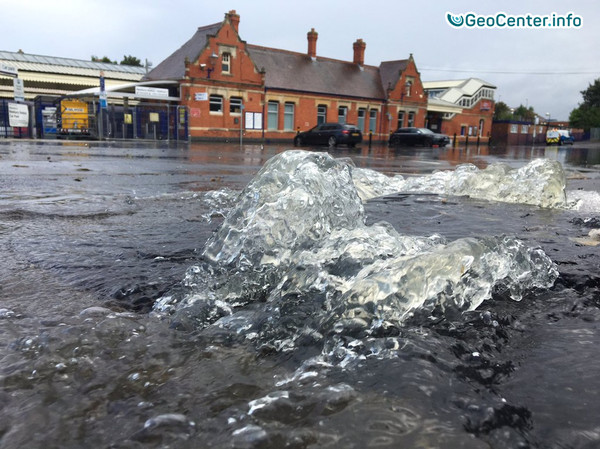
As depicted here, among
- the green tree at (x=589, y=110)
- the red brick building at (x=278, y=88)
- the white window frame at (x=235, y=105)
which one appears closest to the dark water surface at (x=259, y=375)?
the red brick building at (x=278, y=88)

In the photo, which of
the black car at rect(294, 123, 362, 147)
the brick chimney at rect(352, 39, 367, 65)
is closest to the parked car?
the brick chimney at rect(352, 39, 367, 65)

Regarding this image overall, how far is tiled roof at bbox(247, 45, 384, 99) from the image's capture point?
38.7 metres

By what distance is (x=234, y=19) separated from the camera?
35125 millimetres

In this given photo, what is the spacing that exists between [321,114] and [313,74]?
3.61 metres

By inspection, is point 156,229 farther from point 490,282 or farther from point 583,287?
point 583,287

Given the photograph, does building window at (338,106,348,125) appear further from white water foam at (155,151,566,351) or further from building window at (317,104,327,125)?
white water foam at (155,151,566,351)

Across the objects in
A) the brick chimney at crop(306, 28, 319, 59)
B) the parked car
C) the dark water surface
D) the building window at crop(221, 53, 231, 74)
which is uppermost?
the brick chimney at crop(306, 28, 319, 59)

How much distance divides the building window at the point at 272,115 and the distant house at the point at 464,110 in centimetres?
1944

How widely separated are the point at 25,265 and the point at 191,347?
1691 millimetres

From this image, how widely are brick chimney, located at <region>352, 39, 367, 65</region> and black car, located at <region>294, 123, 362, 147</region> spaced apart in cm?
1689

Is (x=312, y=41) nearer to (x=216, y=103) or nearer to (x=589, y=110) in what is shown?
(x=216, y=103)

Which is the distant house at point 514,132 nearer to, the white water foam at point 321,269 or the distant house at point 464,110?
the distant house at point 464,110

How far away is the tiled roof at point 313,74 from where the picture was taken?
38688 mm

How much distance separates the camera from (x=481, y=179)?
728 centimetres
